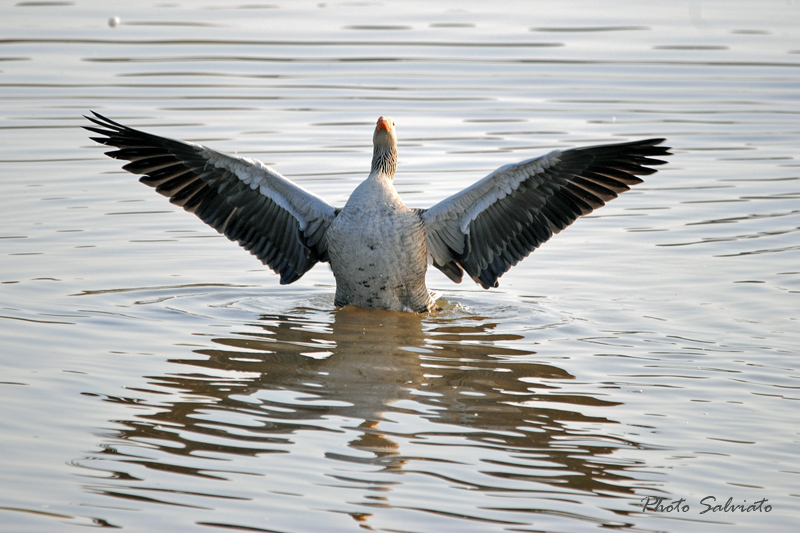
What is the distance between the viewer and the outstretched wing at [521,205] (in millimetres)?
7914

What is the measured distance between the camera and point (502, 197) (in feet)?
26.8

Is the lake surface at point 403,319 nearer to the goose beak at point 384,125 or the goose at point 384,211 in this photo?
the goose at point 384,211

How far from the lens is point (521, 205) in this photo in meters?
8.31

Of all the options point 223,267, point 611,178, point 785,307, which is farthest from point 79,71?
point 785,307

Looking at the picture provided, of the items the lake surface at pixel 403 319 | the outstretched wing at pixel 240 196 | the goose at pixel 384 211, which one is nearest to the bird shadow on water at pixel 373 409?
the lake surface at pixel 403 319

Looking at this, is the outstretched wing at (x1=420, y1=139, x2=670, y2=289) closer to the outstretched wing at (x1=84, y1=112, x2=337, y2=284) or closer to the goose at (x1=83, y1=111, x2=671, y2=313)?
the goose at (x1=83, y1=111, x2=671, y2=313)

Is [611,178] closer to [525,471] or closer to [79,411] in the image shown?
[525,471]

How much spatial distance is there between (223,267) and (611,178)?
3.67 metres

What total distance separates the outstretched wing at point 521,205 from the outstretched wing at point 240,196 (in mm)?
992

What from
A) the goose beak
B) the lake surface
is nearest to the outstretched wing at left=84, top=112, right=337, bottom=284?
the lake surface

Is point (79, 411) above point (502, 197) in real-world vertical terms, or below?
below

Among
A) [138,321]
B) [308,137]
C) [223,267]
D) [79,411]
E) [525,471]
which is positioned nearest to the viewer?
[525,471]

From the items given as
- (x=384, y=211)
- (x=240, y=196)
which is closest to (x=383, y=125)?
(x=384, y=211)
